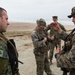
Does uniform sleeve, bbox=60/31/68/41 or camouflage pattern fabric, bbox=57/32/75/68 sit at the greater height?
uniform sleeve, bbox=60/31/68/41

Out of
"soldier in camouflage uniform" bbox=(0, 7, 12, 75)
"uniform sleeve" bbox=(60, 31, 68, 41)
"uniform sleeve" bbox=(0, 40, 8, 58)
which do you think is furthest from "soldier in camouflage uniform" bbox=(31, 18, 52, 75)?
"uniform sleeve" bbox=(0, 40, 8, 58)

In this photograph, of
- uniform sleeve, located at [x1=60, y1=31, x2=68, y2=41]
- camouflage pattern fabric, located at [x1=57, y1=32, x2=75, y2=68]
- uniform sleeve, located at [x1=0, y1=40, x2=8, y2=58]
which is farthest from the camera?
uniform sleeve, located at [x1=60, y1=31, x2=68, y2=41]

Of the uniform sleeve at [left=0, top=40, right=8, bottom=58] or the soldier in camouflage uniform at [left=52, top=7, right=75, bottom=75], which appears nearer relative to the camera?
the uniform sleeve at [left=0, top=40, right=8, bottom=58]

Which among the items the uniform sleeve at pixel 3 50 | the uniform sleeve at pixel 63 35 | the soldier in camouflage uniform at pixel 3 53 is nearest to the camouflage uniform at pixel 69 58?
the uniform sleeve at pixel 63 35

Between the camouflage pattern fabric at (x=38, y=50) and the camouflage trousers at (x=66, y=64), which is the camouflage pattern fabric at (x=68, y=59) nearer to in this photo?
the camouflage trousers at (x=66, y=64)

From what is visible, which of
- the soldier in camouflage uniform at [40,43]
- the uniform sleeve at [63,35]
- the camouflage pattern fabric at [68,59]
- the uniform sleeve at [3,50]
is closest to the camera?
the uniform sleeve at [3,50]

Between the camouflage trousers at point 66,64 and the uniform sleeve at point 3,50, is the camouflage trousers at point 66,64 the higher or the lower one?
the lower one

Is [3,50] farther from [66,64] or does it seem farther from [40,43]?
[40,43]

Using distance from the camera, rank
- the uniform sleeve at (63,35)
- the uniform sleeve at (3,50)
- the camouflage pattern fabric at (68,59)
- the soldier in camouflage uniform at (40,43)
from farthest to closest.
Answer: the soldier in camouflage uniform at (40,43)
the uniform sleeve at (63,35)
the camouflage pattern fabric at (68,59)
the uniform sleeve at (3,50)

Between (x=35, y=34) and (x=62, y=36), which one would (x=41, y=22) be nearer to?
(x=35, y=34)

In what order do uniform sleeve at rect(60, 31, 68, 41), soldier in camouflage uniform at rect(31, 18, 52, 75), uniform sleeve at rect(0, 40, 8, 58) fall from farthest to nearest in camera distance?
soldier in camouflage uniform at rect(31, 18, 52, 75) < uniform sleeve at rect(60, 31, 68, 41) < uniform sleeve at rect(0, 40, 8, 58)

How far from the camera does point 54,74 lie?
7.98m

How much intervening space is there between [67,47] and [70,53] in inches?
9.7

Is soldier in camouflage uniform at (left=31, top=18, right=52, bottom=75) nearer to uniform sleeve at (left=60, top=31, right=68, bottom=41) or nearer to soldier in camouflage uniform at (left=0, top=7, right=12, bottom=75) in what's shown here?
uniform sleeve at (left=60, top=31, right=68, bottom=41)
